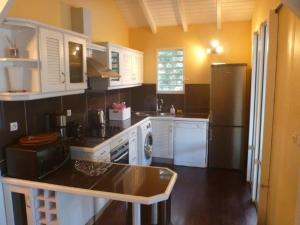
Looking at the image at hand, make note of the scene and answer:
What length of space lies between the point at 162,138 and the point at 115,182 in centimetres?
262

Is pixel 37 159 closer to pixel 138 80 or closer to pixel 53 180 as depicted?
pixel 53 180

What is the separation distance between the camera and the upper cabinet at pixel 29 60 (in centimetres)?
215

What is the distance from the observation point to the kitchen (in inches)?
85.7

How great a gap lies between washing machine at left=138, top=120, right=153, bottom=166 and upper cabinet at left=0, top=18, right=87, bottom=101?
1.87m

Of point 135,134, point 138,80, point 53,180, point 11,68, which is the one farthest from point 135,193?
point 138,80

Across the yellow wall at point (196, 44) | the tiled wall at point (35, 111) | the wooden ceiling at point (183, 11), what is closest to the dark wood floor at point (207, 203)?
the tiled wall at point (35, 111)

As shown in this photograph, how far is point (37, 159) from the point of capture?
2.13m

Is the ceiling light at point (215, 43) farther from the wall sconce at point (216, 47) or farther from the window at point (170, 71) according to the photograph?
the window at point (170, 71)

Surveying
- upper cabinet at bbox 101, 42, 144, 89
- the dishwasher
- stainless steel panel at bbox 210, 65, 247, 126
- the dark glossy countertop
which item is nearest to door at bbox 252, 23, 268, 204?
stainless steel panel at bbox 210, 65, 247, 126

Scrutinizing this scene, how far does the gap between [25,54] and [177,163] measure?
10.8 feet

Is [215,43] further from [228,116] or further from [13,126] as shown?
[13,126]

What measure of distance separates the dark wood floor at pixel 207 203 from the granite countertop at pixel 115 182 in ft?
2.53

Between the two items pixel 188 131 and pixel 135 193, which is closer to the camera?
pixel 135 193

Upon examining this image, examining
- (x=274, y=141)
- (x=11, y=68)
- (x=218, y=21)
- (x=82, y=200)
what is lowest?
(x=82, y=200)
